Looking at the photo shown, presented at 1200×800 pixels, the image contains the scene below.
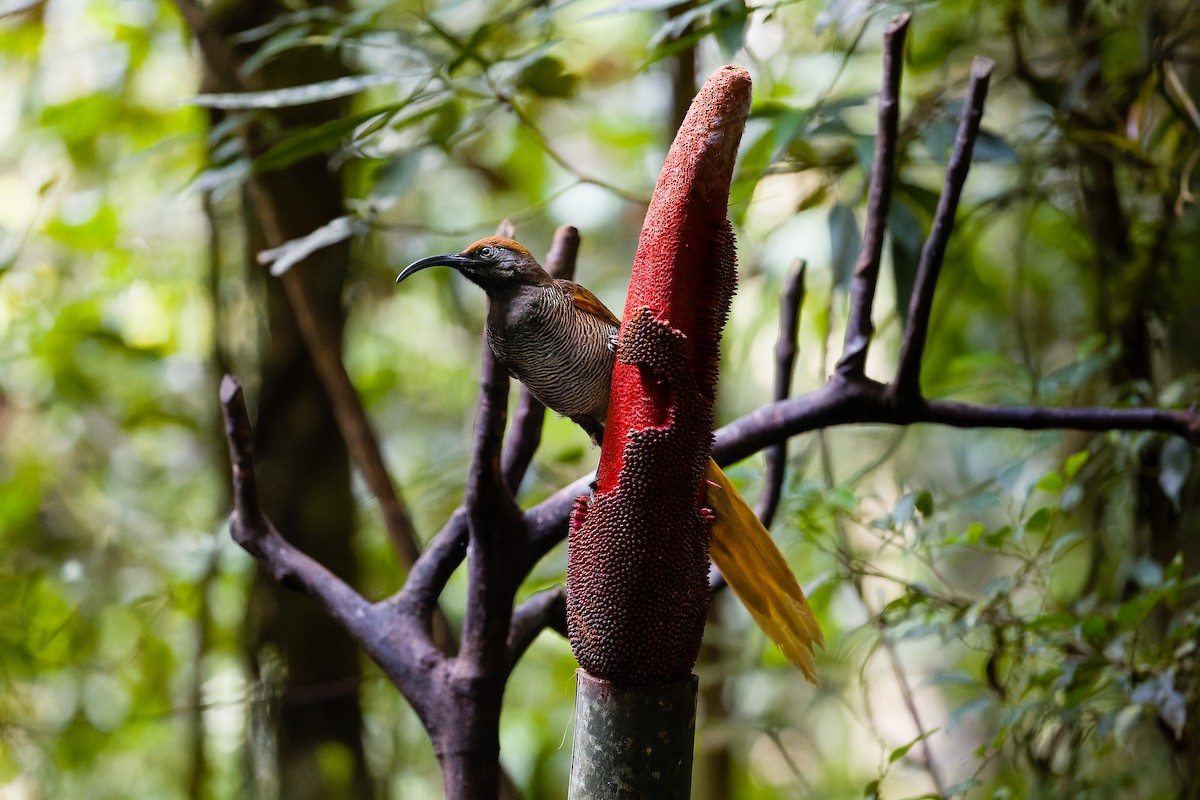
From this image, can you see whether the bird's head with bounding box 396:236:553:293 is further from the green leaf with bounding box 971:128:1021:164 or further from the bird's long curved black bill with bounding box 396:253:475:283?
the green leaf with bounding box 971:128:1021:164

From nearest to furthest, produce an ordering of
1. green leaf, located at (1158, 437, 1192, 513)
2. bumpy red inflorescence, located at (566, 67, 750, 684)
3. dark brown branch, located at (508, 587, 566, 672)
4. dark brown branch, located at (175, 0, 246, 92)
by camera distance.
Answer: bumpy red inflorescence, located at (566, 67, 750, 684), dark brown branch, located at (508, 587, 566, 672), green leaf, located at (1158, 437, 1192, 513), dark brown branch, located at (175, 0, 246, 92)

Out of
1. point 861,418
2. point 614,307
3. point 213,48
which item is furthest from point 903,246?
point 614,307

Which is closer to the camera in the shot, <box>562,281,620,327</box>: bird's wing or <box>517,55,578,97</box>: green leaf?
<box>562,281,620,327</box>: bird's wing

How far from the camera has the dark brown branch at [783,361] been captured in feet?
2.77

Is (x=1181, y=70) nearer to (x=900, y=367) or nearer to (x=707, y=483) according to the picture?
(x=900, y=367)

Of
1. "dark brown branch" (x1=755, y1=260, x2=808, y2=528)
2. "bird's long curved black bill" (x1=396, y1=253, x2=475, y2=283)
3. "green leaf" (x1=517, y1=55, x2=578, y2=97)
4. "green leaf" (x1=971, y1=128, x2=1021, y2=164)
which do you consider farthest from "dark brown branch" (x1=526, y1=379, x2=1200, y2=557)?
"green leaf" (x1=517, y1=55, x2=578, y2=97)

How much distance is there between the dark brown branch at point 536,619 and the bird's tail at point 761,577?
0.57ft

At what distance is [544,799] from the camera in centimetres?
156

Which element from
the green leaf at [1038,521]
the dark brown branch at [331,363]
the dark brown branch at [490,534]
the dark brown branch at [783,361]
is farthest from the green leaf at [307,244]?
the green leaf at [1038,521]

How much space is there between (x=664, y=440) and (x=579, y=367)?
99mm

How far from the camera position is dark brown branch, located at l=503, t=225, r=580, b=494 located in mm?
772

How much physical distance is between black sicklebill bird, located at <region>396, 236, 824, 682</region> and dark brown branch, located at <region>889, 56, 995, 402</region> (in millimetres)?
177

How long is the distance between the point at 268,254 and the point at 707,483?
1.75ft

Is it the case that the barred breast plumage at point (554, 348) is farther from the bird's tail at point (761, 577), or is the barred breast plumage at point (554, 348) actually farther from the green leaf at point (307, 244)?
the green leaf at point (307, 244)
